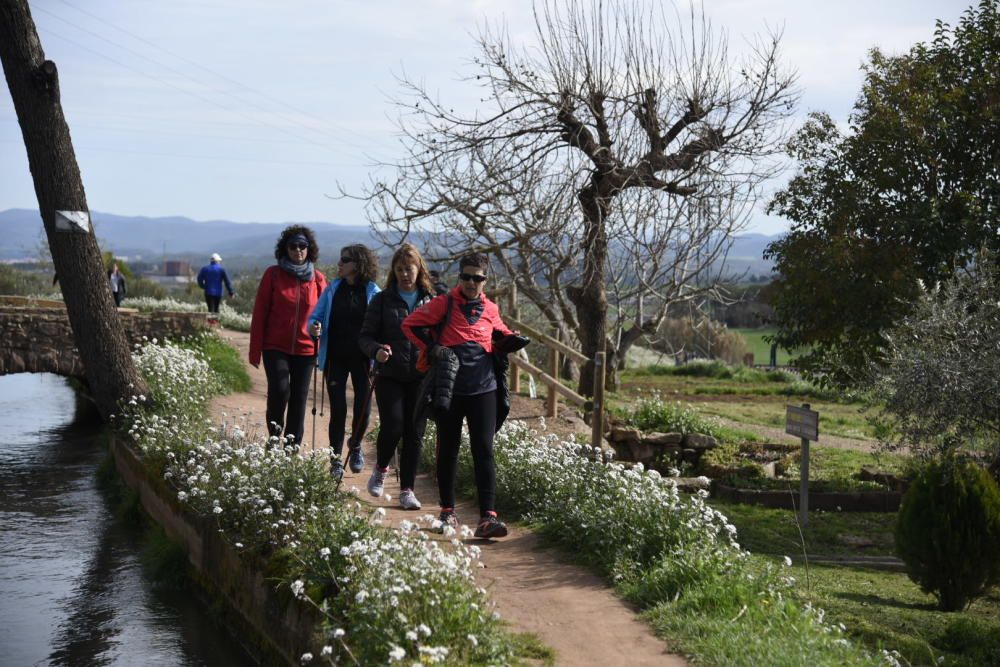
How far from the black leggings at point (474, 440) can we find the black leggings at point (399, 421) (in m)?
0.49

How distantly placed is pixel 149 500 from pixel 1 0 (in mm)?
5499

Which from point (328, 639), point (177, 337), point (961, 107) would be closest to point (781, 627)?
point (328, 639)

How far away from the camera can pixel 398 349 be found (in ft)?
27.5

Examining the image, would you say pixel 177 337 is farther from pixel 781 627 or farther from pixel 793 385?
pixel 781 627

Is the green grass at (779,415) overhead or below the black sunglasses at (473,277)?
below

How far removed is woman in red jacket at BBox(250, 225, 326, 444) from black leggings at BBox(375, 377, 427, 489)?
113 centimetres

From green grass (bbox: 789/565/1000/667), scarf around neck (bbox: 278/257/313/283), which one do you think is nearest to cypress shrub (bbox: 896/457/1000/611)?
green grass (bbox: 789/565/1000/667)

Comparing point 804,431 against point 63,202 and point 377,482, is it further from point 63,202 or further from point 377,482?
point 63,202

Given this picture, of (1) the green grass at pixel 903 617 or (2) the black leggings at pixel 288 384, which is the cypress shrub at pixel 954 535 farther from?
(2) the black leggings at pixel 288 384

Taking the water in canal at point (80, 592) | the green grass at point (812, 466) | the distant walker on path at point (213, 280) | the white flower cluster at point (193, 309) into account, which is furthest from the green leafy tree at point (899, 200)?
the white flower cluster at point (193, 309)

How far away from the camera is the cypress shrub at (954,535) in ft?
27.9

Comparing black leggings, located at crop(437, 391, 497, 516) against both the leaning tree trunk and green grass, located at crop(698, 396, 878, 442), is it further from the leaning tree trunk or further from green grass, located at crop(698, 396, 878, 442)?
green grass, located at crop(698, 396, 878, 442)

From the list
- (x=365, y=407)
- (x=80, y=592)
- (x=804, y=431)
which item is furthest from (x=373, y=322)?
(x=804, y=431)

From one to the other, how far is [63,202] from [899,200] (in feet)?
31.3
